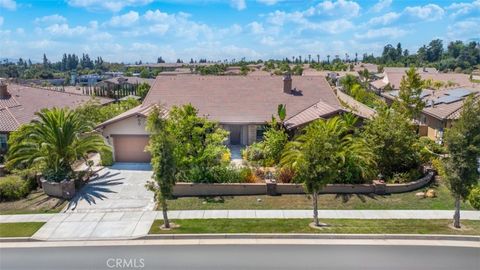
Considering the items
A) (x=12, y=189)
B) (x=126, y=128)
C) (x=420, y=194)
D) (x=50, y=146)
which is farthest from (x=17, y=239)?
(x=420, y=194)

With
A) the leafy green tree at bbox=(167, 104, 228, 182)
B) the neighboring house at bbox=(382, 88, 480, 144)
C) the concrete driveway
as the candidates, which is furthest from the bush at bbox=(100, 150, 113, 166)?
the neighboring house at bbox=(382, 88, 480, 144)

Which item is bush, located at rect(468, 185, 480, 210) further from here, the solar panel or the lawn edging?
the solar panel

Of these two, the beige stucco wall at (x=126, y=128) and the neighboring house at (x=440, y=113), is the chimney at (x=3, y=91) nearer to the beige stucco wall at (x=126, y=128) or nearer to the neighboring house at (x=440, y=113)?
the beige stucco wall at (x=126, y=128)

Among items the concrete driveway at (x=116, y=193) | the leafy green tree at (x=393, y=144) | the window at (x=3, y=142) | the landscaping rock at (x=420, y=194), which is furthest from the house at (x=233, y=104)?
the landscaping rock at (x=420, y=194)

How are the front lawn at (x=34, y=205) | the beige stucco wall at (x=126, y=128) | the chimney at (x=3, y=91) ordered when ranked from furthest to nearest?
the chimney at (x=3, y=91) → the beige stucco wall at (x=126, y=128) → the front lawn at (x=34, y=205)

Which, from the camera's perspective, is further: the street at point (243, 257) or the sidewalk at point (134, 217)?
the sidewalk at point (134, 217)

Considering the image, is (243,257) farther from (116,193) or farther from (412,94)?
(412,94)
